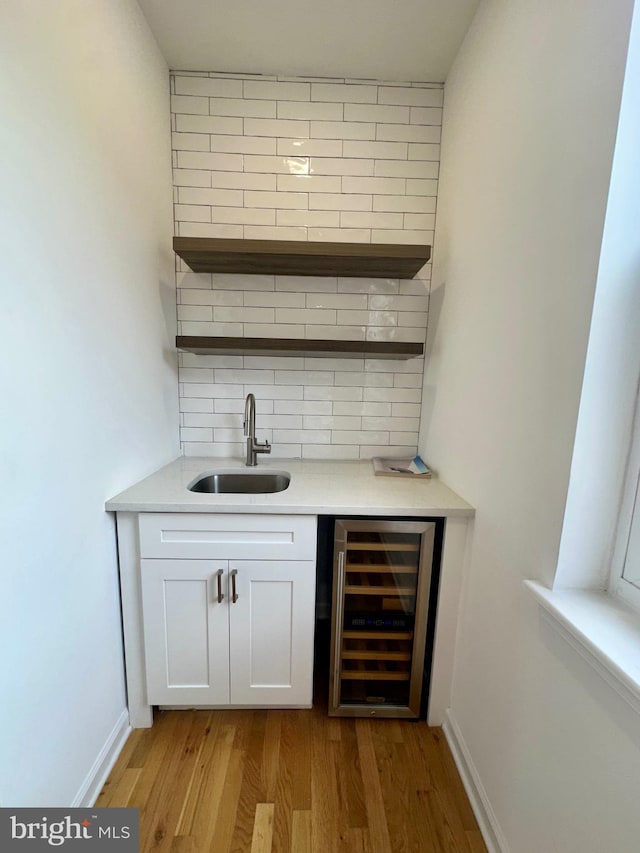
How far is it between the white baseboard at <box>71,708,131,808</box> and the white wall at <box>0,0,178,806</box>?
0.10 ft

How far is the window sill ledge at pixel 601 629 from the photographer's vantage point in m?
0.64

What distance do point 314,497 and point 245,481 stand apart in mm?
591

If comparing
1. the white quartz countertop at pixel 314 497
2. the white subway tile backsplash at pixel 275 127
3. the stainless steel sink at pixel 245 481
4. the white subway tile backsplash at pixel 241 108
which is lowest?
the stainless steel sink at pixel 245 481

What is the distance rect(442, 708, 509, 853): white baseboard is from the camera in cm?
105

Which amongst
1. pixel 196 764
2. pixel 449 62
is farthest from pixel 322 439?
pixel 449 62

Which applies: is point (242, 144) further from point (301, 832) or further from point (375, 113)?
point (301, 832)

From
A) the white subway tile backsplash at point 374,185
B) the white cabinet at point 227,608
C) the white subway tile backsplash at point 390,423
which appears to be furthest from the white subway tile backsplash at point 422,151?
the white cabinet at point 227,608

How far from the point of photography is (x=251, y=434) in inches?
72.6

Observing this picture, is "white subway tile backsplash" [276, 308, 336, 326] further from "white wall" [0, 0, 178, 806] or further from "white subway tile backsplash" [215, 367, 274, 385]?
"white wall" [0, 0, 178, 806]

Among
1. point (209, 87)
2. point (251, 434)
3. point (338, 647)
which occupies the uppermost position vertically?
point (209, 87)

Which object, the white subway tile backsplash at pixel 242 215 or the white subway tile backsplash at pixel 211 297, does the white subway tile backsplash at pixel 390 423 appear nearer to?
the white subway tile backsplash at pixel 211 297

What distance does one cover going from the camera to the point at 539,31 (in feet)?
3.18

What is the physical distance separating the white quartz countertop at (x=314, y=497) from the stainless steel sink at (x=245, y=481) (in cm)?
9

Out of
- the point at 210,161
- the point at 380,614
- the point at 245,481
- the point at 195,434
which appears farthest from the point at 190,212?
the point at 380,614
